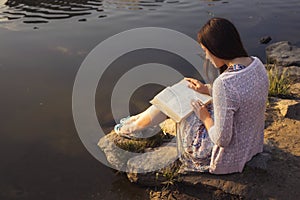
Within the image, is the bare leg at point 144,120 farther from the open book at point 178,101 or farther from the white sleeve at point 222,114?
the white sleeve at point 222,114

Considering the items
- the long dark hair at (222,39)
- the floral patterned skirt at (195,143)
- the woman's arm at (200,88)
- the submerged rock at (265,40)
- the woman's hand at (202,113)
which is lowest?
the submerged rock at (265,40)

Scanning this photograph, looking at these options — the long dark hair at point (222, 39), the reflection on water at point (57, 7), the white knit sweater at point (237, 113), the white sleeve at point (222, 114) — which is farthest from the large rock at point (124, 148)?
the reflection on water at point (57, 7)

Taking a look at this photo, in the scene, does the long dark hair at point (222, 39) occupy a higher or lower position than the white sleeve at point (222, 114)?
higher

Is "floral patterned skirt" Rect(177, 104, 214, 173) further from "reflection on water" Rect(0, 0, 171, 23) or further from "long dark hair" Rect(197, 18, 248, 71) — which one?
"reflection on water" Rect(0, 0, 171, 23)

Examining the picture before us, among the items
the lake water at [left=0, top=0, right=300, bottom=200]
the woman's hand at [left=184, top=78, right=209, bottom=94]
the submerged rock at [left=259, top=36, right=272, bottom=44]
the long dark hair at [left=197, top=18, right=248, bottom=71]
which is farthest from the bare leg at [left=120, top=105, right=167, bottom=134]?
the submerged rock at [left=259, top=36, right=272, bottom=44]

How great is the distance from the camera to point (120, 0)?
10.7 meters

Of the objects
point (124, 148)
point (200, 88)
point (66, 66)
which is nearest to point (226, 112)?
point (200, 88)

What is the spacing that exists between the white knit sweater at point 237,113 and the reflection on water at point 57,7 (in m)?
6.79

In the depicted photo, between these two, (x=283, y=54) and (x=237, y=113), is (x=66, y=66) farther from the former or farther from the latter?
(x=237, y=113)

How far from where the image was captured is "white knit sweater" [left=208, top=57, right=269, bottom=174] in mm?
3043

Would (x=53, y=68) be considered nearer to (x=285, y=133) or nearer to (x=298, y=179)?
(x=285, y=133)

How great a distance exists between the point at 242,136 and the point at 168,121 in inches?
68.7

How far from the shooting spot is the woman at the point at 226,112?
3023 millimetres

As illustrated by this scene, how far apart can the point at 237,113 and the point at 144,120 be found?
1.20 meters
